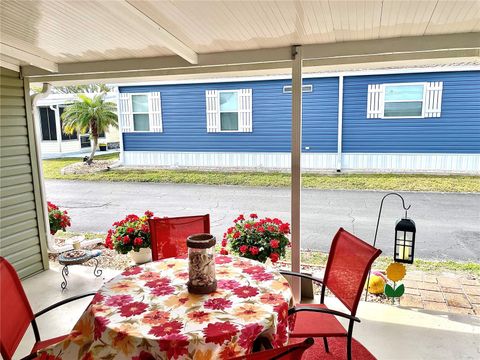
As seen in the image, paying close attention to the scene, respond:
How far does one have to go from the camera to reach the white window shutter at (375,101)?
845 centimetres

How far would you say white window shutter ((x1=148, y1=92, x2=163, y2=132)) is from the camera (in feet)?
32.0

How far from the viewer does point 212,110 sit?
950 centimetres

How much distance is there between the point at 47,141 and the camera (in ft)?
46.6

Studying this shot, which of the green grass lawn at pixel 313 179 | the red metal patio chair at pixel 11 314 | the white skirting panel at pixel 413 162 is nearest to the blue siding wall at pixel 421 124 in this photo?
the white skirting panel at pixel 413 162

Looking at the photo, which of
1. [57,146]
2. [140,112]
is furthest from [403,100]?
[57,146]

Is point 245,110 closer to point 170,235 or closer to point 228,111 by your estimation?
A: point 228,111

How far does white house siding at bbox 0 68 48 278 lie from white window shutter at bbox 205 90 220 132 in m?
6.04

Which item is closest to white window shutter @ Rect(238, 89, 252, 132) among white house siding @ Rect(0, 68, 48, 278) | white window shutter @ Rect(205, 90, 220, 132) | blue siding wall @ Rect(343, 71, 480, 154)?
white window shutter @ Rect(205, 90, 220, 132)

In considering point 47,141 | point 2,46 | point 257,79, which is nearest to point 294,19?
point 2,46

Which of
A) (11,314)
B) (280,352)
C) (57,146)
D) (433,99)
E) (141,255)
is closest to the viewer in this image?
(280,352)

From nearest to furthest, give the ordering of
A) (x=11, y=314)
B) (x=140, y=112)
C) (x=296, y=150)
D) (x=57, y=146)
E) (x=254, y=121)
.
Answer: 1. (x=11, y=314)
2. (x=296, y=150)
3. (x=254, y=121)
4. (x=140, y=112)
5. (x=57, y=146)

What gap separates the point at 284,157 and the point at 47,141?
10269 millimetres

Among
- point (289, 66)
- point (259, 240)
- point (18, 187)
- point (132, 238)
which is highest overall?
point (289, 66)

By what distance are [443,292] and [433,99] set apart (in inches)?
250
